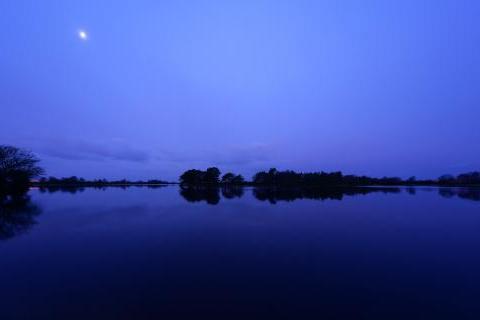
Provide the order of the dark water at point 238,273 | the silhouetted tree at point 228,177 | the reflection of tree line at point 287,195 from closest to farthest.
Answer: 1. the dark water at point 238,273
2. the reflection of tree line at point 287,195
3. the silhouetted tree at point 228,177

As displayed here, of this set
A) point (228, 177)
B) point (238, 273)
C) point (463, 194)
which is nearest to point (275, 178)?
point (228, 177)

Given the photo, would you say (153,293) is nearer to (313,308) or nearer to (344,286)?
(313,308)

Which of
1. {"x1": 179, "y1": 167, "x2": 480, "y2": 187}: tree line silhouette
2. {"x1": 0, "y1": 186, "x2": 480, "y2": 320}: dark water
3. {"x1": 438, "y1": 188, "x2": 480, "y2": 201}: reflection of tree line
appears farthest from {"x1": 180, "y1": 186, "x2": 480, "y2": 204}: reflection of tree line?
{"x1": 179, "y1": 167, "x2": 480, "y2": 187}: tree line silhouette

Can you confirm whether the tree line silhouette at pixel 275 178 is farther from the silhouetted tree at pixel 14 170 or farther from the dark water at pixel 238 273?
the dark water at pixel 238 273

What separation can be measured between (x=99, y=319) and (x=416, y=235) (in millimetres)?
15320

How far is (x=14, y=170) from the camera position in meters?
50.5

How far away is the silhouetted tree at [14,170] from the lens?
158 feet

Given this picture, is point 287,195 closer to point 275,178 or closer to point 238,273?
point 238,273

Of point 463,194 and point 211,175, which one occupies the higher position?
point 211,175

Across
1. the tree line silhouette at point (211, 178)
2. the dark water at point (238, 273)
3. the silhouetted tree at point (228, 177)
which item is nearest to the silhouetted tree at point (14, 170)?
the tree line silhouette at point (211, 178)

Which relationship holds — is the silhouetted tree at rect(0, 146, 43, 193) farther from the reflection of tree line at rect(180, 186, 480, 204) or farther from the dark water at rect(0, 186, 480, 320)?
the dark water at rect(0, 186, 480, 320)

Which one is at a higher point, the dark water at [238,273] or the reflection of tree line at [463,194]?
the reflection of tree line at [463,194]

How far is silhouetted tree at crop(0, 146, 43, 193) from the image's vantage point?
48.1m

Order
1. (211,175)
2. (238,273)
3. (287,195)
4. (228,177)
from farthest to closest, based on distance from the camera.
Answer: (228,177) → (211,175) → (287,195) → (238,273)
